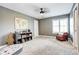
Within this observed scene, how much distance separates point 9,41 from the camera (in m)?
3.27

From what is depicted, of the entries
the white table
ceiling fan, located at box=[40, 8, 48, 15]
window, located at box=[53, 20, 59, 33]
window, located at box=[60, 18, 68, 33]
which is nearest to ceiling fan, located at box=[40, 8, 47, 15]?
ceiling fan, located at box=[40, 8, 48, 15]

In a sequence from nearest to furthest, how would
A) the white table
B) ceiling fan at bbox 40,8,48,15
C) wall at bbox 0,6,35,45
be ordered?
the white table, wall at bbox 0,6,35,45, ceiling fan at bbox 40,8,48,15

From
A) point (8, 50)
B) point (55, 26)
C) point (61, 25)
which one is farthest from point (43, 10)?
point (8, 50)

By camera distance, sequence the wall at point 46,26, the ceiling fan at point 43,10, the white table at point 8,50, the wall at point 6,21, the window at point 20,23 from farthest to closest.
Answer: the window at point 20,23, the wall at point 46,26, the ceiling fan at point 43,10, the wall at point 6,21, the white table at point 8,50

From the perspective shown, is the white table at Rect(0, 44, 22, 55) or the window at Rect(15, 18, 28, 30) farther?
the window at Rect(15, 18, 28, 30)

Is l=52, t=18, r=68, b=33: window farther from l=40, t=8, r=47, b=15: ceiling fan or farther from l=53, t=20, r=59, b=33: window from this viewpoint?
l=40, t=8, r=47, b=15: ceiling fan

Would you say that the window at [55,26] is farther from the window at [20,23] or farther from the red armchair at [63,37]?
the window at [20,23]

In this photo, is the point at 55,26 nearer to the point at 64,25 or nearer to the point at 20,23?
the point at 64,25

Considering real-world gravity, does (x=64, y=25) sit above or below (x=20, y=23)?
below

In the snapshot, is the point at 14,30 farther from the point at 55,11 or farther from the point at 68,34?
the point at 68,34

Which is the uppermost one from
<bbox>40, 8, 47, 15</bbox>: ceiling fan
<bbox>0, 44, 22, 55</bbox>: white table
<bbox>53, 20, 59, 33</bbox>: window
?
<bbox>40, 8, 47, 15</bbox>: ceiling fan

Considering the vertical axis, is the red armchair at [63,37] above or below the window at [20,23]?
below

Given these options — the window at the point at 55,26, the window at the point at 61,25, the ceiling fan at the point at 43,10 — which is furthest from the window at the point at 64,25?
the ceiling fan at the point at 43,10

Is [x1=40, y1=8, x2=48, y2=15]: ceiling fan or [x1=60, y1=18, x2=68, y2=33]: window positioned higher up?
[x1=40, y1=8, x2=48, y2=15]: ceiling fan
